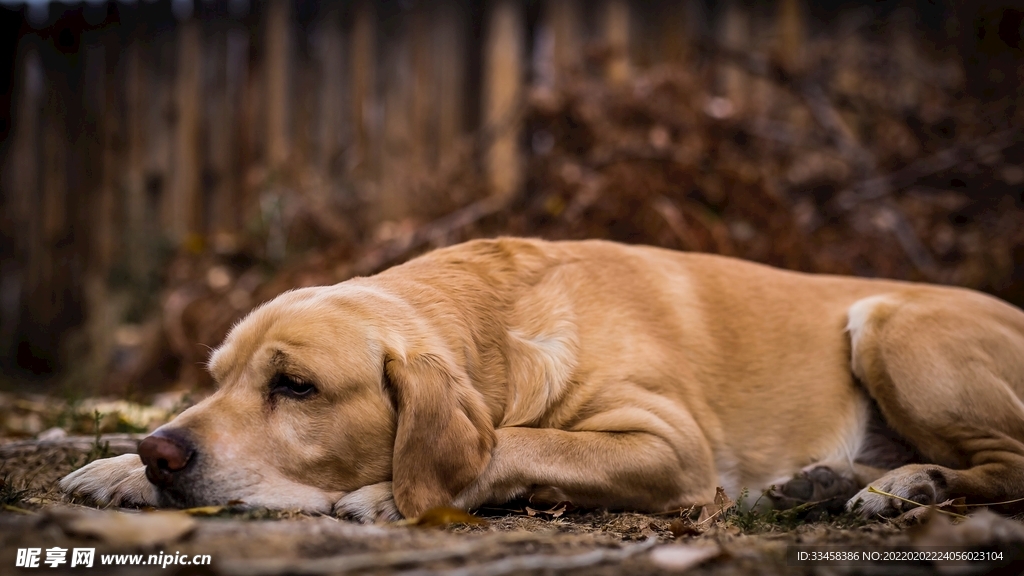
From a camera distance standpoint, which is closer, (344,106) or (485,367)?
(485,367)

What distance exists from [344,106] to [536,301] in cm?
527

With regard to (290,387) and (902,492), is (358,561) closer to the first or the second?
(290,387)

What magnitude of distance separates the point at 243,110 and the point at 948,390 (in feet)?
23.2

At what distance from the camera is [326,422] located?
2582 mm

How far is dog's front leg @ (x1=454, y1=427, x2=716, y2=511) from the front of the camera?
2.64 metres

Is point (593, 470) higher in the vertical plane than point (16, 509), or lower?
lower

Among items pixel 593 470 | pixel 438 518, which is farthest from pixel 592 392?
pixel 438 518

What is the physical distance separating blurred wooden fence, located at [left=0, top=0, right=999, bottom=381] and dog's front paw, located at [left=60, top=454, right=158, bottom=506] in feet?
14.1

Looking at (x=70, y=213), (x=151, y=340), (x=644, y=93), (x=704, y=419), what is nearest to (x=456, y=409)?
(x=704, y=419)

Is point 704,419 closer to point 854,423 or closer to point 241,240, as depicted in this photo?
point 854,423

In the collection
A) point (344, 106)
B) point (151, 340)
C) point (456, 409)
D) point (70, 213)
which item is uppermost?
point (344, 106)

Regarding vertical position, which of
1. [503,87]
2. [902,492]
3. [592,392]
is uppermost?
[503,87]

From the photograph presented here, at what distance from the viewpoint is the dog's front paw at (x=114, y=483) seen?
2525 millimetres

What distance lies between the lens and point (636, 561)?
1.74m
